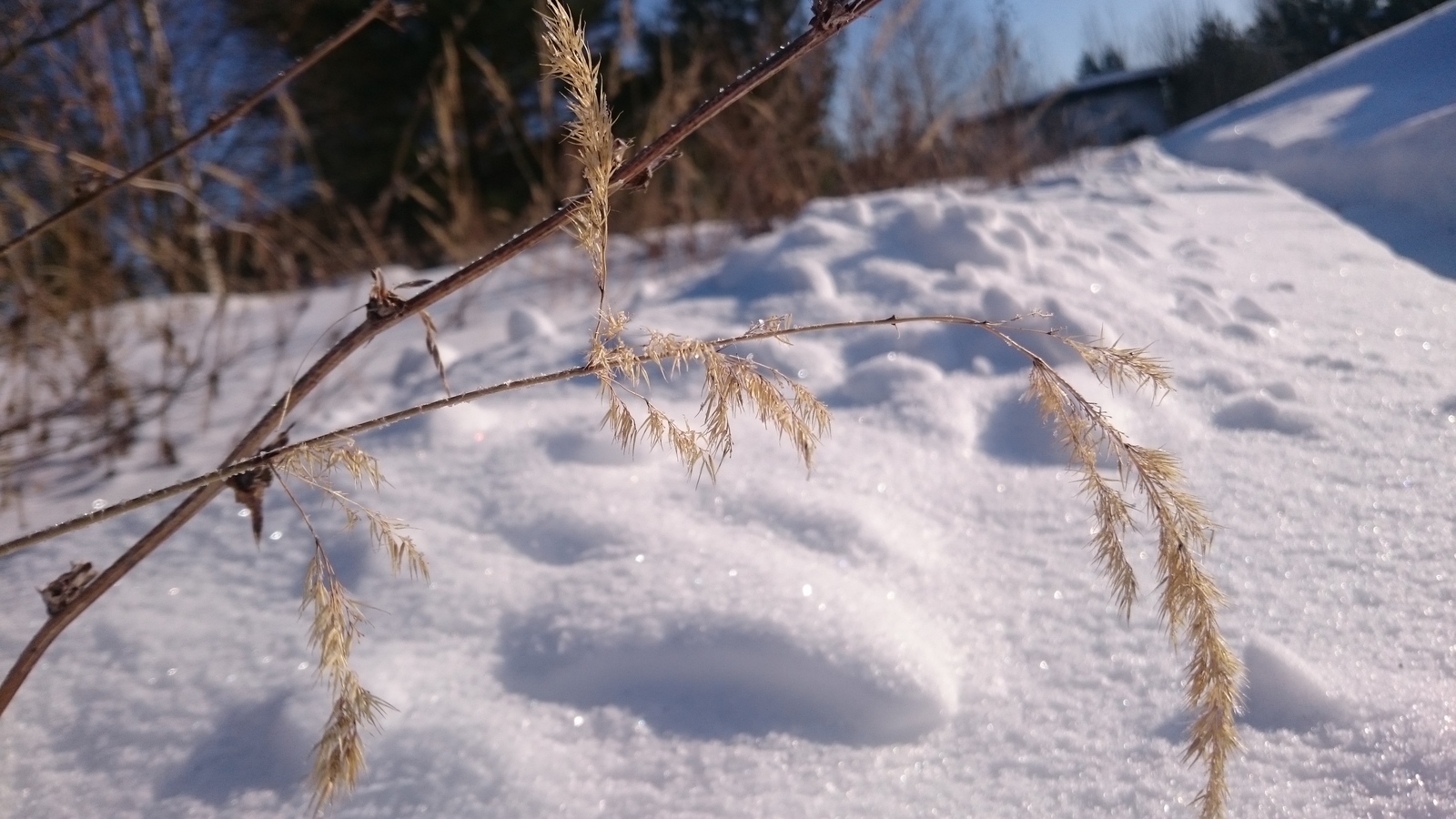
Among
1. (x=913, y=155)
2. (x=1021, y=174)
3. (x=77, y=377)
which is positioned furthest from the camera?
(x=1021, y=174)

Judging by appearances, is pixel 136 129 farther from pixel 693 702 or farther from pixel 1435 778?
pixel 1435 778

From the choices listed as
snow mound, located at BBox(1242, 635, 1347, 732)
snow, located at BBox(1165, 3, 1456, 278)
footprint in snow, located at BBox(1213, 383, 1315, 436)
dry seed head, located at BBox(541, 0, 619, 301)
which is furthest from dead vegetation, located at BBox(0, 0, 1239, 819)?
snow, located at BBox(1165, 3, 1456, 278)

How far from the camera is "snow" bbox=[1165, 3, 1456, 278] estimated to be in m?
2.67

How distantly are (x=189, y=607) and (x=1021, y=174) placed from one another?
4514 millimetres

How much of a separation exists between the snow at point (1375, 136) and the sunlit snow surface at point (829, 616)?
1248mm

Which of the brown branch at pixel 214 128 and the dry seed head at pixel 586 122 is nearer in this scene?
the dry seed head at pixel 586 122

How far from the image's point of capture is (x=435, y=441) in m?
1.40

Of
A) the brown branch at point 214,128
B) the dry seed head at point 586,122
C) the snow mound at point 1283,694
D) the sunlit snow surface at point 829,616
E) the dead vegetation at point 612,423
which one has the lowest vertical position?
the snow mound at point 1283,694

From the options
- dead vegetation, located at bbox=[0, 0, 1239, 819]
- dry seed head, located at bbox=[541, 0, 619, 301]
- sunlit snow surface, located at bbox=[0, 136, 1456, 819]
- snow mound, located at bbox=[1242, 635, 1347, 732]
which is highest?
dry seed head, located at bbox=[541, 0, 619, 301]

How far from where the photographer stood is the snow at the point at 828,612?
797 millimetres

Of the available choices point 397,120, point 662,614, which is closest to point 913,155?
point 662,614

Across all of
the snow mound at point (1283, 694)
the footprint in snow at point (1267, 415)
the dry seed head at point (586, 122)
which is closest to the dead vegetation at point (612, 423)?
the dry seed head at point (586, 122)

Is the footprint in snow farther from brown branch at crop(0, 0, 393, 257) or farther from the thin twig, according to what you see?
brown branch at crop(0, 0, 393, 257)

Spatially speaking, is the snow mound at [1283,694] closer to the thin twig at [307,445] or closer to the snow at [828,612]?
the snow at [828,612]
